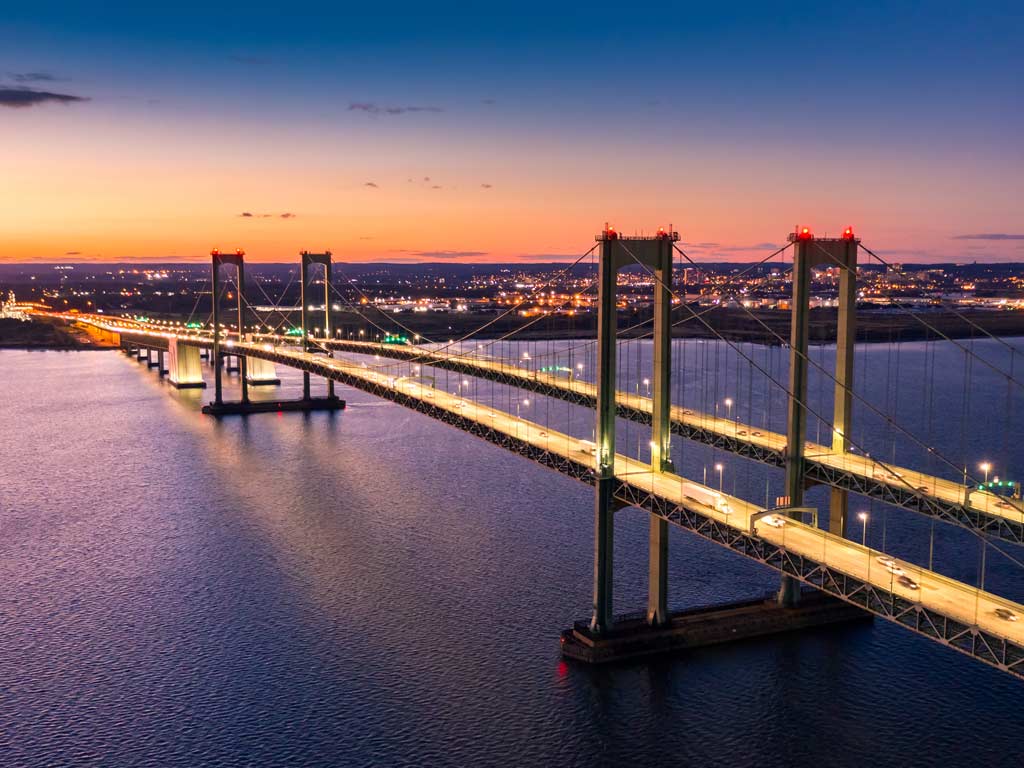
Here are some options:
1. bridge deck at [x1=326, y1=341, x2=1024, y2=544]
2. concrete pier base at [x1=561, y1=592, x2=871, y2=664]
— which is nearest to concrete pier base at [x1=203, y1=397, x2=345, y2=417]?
bridge deck at [x1=326, y1=341, x2=1024, y2=544]

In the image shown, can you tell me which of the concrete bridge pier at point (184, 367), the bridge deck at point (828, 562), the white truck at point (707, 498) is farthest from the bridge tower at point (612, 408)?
the concrete bridge pier at point (184, 367)

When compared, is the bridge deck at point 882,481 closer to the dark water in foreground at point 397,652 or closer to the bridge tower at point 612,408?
the dark water in foreground at point 397,652

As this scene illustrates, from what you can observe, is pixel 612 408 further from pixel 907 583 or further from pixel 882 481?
pixel 907 583

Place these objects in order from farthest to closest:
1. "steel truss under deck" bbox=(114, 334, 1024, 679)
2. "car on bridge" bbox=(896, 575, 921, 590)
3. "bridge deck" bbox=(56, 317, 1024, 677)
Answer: "car on bridge" bbox=(896, 575, 921, 590), "bridge deck" bbox=(56, 317, 1024, 677), "steel truss under deck" bbox=(114, 334, 1024, 679)

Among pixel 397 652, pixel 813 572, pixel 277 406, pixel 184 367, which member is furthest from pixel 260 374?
pixel 813 572

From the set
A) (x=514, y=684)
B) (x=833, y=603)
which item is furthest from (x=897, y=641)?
(x=514, y=684)

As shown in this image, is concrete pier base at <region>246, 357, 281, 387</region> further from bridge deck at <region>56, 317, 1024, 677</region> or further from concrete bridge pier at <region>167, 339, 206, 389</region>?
bridge deck at <region>56, 317, 1024, 677</region>
